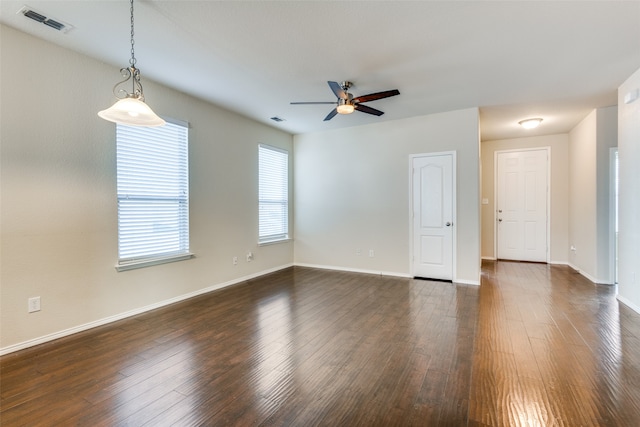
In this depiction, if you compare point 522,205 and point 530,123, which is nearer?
point 530,123

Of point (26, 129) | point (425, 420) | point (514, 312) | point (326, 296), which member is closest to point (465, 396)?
point (425, 420)

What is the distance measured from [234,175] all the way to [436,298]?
3.60 m

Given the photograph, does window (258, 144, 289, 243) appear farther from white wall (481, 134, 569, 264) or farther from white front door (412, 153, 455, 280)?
white wall (481, 134, 569, 264)

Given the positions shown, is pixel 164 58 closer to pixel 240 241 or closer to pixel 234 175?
pixel 234 175

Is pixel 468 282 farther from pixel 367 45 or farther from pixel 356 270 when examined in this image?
pixel 367 45

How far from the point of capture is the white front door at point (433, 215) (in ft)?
15.8

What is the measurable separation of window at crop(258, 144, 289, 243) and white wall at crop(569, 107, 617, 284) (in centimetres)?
533

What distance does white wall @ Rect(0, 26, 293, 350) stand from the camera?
2.55 metres

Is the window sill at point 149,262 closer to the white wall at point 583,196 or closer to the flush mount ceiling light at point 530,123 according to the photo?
the flush mount ceiling light at point 530,123

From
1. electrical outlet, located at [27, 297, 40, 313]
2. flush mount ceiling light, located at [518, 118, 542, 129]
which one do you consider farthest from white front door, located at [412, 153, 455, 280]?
electrical outlet, located at [27, 297, 40, 313]

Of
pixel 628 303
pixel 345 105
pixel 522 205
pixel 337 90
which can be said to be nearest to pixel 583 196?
pixel 522 205

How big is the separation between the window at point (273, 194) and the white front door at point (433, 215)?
102 inches

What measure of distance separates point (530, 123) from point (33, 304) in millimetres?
7363

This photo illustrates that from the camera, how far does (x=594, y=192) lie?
4.71 metres
